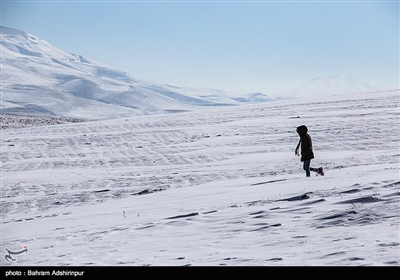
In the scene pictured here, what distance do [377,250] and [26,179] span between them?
37.7 feet

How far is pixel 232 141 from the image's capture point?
2002cm

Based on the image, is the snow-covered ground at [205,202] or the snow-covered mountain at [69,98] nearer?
the snow-covered ground at [205,202]

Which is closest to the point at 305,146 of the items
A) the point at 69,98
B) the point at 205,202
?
the point at 205,202

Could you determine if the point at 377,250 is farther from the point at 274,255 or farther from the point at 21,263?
the point at 21,263

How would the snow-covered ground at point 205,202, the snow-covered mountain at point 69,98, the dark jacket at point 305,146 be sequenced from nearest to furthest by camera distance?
the snow-covered ground at point 205,202
the dark jacket at point 305,146
the snow-covered mountain at point 69,98

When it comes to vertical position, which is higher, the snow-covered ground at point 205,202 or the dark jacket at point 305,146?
the dark jacket at point 305,146

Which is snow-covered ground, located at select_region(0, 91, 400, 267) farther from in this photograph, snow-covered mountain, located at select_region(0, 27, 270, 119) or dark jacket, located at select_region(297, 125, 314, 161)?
snow-covered mountain, located at select_region(0, 27, 270, 119)

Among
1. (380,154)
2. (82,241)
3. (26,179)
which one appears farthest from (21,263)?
(380,154)

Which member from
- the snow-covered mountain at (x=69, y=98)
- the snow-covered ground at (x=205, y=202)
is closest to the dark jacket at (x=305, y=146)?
the snow-covered ground at (x=205, y=202)

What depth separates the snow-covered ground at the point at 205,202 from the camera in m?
5.00

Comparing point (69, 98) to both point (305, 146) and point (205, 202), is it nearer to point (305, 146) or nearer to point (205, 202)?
point (305, 146)

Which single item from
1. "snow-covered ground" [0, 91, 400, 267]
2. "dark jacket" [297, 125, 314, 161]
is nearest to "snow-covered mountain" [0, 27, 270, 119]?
"snow-covered ground" [0, 91, 400, 267]

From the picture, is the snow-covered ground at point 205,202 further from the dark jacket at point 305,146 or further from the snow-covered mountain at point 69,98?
the snow-covered mountain at point 69,98

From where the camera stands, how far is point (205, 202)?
8.32 metres
